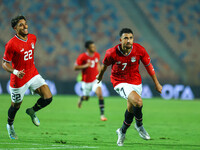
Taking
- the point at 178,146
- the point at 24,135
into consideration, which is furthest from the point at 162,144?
the point at 24,135

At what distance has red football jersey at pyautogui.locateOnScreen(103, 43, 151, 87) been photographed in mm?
6953

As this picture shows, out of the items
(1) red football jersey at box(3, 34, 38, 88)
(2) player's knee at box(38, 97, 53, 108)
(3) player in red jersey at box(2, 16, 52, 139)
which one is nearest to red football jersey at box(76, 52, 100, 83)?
(2) player's knee at box(38, 97, 53, 108)

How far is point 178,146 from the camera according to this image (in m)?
6.77

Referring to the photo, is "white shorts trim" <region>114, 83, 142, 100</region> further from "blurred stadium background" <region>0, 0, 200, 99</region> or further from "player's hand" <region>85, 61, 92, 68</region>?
"blurred stadium background" <region>0, 0, 200, 99</region>

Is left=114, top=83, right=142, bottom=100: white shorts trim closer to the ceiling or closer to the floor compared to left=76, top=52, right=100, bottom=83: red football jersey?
closer to the ceiling

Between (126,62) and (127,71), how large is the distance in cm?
19

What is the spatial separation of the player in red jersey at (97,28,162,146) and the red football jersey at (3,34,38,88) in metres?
1.48

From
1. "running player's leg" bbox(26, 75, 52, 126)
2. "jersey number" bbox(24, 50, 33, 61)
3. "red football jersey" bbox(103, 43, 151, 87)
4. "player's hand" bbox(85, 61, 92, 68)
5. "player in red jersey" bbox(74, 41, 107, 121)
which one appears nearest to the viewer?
"red football jersey" bbox(103, 43, 151, 87)

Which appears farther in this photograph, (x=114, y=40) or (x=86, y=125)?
(x=114, y=40)

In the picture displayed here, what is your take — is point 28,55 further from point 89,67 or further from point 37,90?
point 89,67

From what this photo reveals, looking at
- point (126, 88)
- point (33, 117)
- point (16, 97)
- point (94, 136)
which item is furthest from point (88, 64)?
point (126, 88)

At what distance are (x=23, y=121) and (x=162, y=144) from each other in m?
4.96

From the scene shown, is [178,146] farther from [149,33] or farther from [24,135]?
[149,33]

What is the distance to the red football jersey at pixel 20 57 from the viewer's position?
24.0ft
